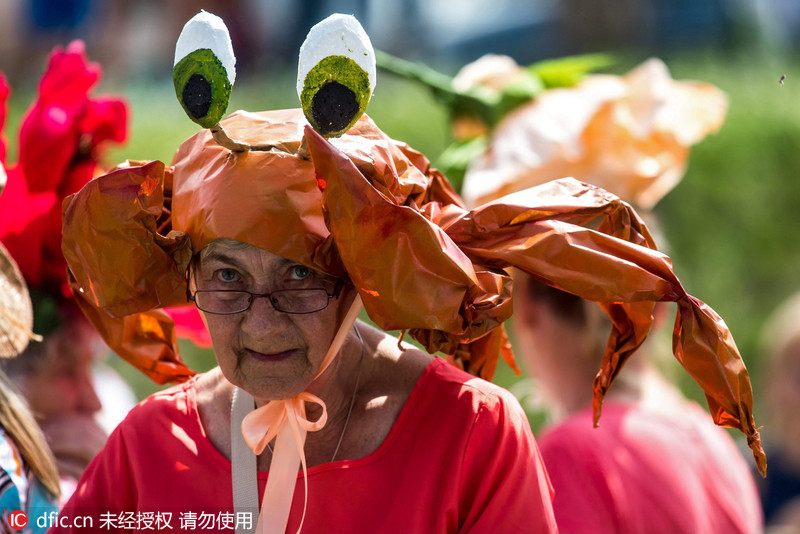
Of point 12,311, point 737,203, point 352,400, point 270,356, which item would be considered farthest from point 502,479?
point 737,203

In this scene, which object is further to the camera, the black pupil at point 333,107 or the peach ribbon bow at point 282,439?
the peach ribbon bow at point 282,439

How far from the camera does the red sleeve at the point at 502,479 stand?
2240mm

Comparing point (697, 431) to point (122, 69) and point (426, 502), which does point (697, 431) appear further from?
point (122, 69)

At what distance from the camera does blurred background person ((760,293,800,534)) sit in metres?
4.74

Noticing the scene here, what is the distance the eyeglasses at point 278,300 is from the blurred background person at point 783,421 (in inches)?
120

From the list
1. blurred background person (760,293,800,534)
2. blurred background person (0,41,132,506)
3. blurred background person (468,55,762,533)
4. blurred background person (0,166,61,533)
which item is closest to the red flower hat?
blurred background person (0,41,132,506)

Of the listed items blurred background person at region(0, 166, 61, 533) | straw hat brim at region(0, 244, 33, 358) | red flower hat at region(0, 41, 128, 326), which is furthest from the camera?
red flower hat at region(0, 41, 128, 326)

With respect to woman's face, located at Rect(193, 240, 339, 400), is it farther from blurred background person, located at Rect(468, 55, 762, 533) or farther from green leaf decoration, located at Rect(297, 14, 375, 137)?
blurred background person, located at Rect(468, 55, 762, 533)

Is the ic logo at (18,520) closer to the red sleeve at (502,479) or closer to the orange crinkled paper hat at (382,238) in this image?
the orange crinkled paper hat at (382,238)

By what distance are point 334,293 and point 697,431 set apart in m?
1.31

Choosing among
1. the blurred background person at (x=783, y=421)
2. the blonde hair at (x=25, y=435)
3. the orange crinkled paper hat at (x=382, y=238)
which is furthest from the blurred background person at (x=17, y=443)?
the blurred background person at (x=783, y=421)

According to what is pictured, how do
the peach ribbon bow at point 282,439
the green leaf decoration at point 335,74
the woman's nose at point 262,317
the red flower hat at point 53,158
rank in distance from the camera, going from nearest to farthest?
the green leaf decoration at point 335,74 < the woman's nose at point 262,317 < the peach ribbon bow at point 282,439 < the red flower hat at point 53,158

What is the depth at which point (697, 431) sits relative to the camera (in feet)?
10.2

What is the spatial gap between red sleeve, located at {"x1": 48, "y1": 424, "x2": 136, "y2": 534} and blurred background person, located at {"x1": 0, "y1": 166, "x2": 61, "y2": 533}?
0.17m
